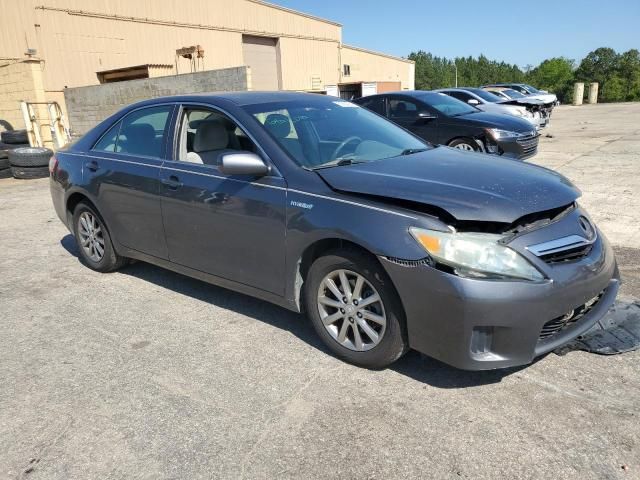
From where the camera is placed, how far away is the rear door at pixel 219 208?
3.45 metres

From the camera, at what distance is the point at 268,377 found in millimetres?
3186

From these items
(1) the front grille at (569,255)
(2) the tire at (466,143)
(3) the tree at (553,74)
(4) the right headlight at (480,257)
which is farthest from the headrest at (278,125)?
(3) the tree at (553,74)

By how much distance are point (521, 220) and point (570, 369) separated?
0.98 metres

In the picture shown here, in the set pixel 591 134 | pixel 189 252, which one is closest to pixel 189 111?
pixel 189 252

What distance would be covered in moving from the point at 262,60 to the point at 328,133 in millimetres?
29856

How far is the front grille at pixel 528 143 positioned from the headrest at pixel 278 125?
659 centimetres

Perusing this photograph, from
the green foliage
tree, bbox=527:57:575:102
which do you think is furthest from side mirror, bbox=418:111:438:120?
tree, bbox=527:57:575:102

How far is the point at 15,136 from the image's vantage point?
1380cm

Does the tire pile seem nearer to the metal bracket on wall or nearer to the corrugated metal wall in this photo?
the metal bracket on wall

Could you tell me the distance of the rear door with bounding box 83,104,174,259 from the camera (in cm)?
426

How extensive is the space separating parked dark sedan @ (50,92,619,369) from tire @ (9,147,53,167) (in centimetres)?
853

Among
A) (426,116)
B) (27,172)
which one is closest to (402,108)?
(426,116)

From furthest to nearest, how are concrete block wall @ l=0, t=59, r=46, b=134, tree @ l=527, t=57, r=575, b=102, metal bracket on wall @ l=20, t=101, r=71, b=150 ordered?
tree @ l=527, t=57, r=575, b=102 < concrete block wall @ l=0, t=59, r=46, b=134 < metal bracket on wall @ l=20, t=101, r=71, b=150

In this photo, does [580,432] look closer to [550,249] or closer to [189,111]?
[550,249]
